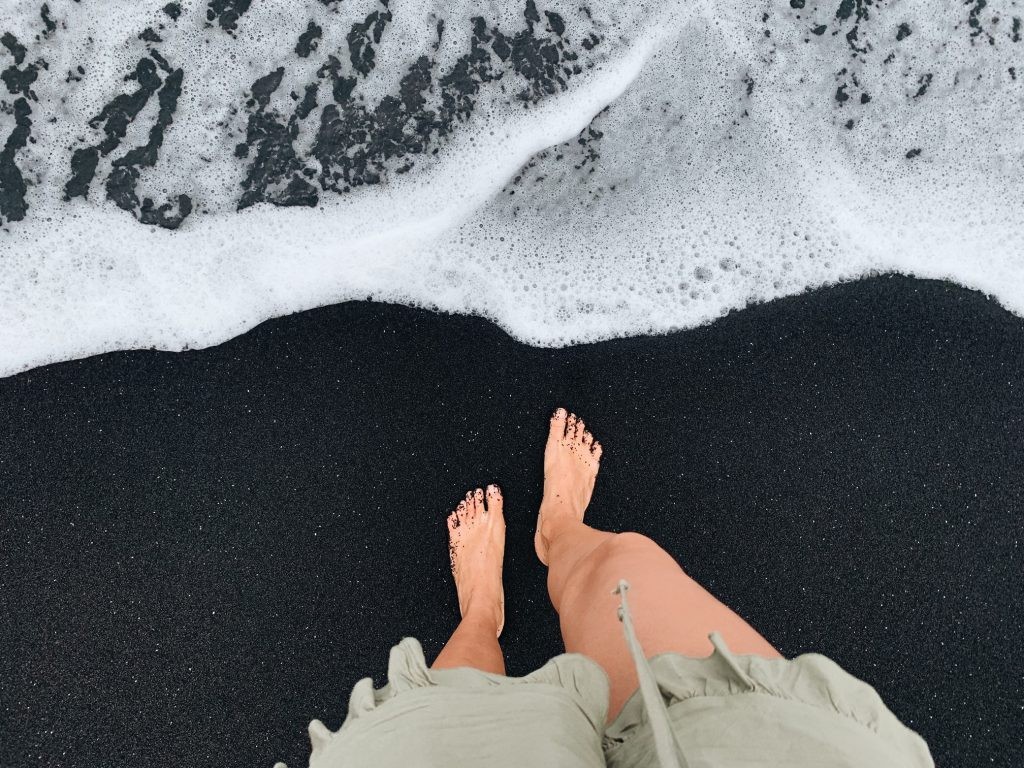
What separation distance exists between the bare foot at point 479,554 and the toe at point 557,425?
0.19 m

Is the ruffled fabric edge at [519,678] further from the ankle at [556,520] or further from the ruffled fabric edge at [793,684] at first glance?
the ankle at [556,520]

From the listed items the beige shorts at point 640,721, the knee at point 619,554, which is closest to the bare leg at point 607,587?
the knee at point 619,554

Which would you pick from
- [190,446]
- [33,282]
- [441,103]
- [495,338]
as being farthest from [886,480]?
[33,282]

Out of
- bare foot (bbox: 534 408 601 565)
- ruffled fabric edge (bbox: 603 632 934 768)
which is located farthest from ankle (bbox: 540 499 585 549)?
Result: ruffled fabric edge (bbox: 603 632 934 768)

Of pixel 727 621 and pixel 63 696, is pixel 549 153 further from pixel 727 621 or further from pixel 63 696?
pixel 63 696

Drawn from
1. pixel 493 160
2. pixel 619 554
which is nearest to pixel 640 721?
pixel 619 554

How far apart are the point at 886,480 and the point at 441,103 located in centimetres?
126

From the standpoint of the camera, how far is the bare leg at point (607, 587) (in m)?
0.92

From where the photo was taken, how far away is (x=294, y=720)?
1.30 meters

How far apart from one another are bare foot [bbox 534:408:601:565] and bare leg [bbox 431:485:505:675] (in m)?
0.09

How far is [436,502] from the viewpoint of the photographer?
1.36 metres

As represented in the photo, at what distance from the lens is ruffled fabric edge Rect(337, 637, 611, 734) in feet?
2.70

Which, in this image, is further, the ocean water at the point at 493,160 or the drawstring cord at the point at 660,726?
the ocean water at the point at 493,160

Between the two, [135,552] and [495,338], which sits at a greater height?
[495,338]
